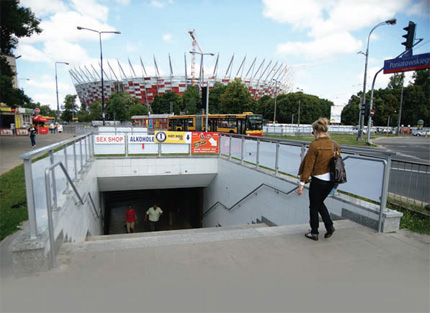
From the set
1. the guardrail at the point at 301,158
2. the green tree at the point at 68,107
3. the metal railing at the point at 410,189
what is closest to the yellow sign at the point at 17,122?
the guardrail at the point at 301,158

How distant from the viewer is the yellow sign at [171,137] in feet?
39.6

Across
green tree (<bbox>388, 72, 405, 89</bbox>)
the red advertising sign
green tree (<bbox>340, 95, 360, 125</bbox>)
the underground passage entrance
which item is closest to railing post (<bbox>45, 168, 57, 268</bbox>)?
the red advertising sign

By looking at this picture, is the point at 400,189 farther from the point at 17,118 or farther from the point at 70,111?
the point at 70,111

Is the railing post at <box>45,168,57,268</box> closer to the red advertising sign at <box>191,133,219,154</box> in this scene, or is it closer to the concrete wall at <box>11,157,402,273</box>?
the concrete wall at <box>11,157,402,273</box>

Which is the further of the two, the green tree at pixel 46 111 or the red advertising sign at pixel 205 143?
the green tree at pixel 46 111

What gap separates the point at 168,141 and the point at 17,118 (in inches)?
1301

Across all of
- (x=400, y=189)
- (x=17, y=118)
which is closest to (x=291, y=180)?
(x=400, y=189)

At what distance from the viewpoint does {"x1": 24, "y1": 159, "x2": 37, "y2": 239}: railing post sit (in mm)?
2693

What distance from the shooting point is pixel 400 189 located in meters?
5.91

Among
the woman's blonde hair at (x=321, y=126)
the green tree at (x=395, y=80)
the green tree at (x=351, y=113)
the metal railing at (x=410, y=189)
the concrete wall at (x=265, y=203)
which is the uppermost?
the green tree at (x=395, y=80)

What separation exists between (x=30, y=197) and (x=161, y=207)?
16.5 m

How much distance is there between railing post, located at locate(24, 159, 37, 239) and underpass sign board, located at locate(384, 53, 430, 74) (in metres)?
15.1

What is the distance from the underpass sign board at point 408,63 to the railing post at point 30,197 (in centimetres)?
1509

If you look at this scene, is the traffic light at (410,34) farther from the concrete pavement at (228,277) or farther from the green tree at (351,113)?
the green tree at (351,113)
